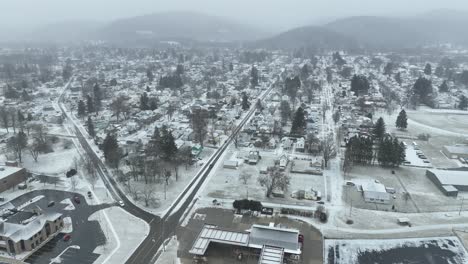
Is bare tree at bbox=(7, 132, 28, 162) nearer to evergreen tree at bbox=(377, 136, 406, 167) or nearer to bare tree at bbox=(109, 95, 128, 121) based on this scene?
bare tree at bbox=(109, 95, 128, 121)

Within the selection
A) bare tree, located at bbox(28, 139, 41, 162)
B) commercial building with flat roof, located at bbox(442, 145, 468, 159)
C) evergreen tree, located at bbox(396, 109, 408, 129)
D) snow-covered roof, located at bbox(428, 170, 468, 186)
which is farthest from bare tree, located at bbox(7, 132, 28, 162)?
commercial building with flat roof, located at bbox(442, 145, 468, 159)

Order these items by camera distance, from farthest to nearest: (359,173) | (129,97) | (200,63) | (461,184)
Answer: (200,63) → (129,97) → (359,173) → (461,184)

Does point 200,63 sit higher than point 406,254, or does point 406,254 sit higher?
point 200,63

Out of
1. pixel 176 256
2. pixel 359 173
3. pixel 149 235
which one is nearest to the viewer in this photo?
pixel 176 256

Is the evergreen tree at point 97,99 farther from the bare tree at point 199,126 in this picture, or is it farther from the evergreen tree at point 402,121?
the evergreen tree at point 402,121

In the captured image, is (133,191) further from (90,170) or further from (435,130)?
(435,130)

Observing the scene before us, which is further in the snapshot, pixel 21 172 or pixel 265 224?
pixel 21 172

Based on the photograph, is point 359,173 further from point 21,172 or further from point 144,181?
point 21,172

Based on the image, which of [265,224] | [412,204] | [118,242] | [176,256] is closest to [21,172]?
[118,242]
